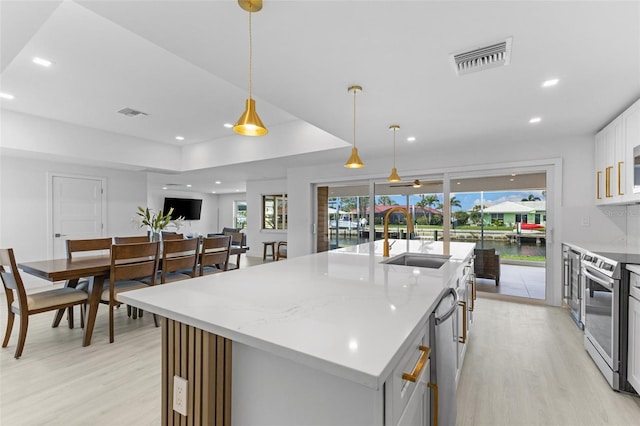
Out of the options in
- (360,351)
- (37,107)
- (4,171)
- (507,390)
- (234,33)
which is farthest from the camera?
(4,171)

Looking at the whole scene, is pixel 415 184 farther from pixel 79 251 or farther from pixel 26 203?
pixel 26 203

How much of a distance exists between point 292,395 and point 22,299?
2.84 m

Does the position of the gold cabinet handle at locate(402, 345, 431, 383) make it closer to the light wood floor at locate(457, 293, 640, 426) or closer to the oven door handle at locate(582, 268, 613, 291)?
the light wood floor at locate(457, 293, 640, 426)

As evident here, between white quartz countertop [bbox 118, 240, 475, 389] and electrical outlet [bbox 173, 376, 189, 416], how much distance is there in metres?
0.28

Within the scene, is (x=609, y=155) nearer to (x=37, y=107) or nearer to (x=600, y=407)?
(x=600, y=407)

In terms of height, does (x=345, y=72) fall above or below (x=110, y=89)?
below

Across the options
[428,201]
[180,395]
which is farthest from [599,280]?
[180,395]

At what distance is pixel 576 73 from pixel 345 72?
1768 mm

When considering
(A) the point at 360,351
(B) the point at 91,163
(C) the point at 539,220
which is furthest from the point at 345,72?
(B) the point at 91,163

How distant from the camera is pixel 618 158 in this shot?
3.06m

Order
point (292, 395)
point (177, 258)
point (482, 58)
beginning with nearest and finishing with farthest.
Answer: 1. point (292, 395)
2. point (482, 58)
3. point (177, 258)

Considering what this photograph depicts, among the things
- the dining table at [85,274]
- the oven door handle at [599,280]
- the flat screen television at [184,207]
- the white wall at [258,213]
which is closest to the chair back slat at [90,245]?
the dining table at [85,274]

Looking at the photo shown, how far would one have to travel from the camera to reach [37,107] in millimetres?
4062

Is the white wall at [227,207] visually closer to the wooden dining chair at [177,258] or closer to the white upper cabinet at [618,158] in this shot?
the wooden dining chair at [177,258]
